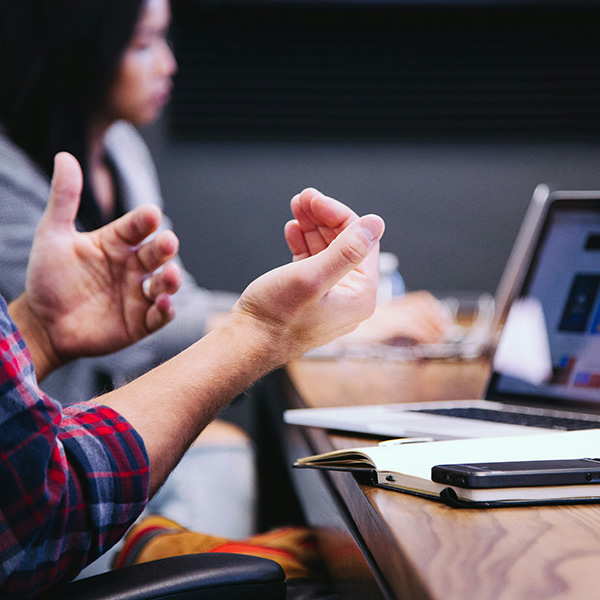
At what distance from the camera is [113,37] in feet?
5.18

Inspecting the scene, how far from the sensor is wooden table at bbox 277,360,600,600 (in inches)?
16.6

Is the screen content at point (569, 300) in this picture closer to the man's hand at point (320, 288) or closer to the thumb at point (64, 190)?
the man's hand at point (320, 288)

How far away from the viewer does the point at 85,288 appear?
1.06 metres

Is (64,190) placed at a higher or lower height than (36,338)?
higher

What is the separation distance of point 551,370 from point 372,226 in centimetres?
47

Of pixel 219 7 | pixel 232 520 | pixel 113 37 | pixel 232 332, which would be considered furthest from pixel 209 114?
pixel 232 332

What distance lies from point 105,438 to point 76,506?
6 cm

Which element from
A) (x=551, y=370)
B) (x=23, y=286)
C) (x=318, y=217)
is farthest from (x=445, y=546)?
(x=23, y=286)

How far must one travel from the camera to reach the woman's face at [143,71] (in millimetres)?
1658

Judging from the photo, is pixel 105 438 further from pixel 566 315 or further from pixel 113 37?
pixel 113 37

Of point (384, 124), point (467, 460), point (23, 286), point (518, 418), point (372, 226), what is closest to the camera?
point (467, 460)

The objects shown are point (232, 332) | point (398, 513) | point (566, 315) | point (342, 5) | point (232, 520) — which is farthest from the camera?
point (342, 5)

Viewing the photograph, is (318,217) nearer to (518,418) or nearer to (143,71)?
(518,418)

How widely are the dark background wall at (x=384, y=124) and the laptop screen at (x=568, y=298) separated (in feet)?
6.27
